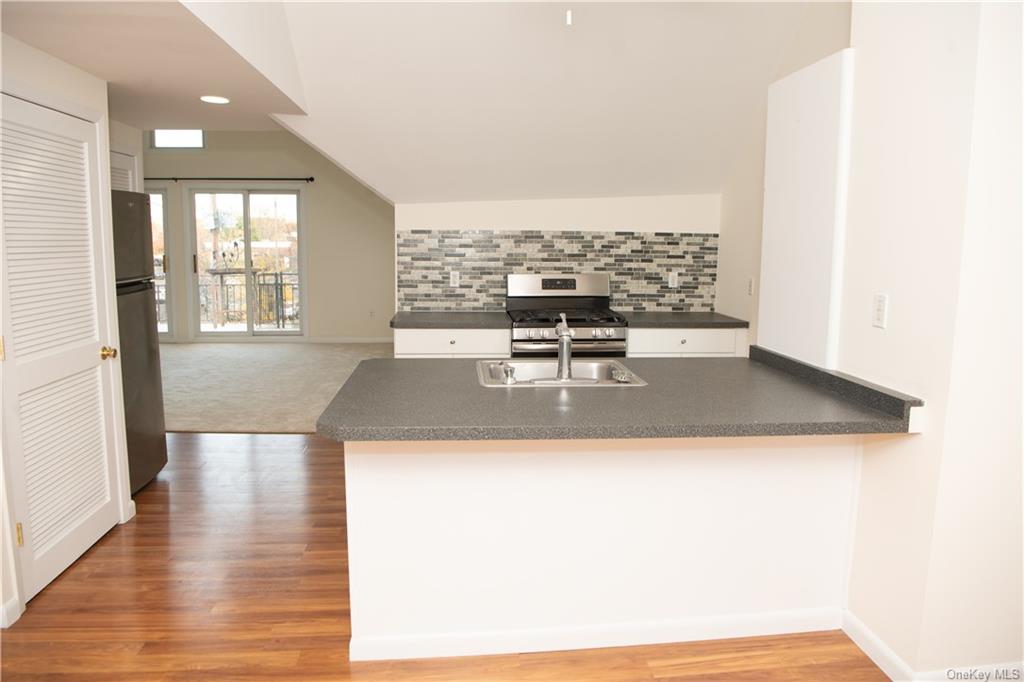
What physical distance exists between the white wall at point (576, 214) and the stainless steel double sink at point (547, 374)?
2166mm

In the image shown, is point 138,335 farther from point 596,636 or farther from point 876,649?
point 876,649

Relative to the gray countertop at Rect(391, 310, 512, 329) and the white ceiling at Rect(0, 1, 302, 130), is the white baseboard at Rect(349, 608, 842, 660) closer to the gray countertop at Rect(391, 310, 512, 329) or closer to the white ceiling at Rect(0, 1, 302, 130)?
the white ceiling at Rect(0, 1, 302, 130)

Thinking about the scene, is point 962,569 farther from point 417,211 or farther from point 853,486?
point 417,211

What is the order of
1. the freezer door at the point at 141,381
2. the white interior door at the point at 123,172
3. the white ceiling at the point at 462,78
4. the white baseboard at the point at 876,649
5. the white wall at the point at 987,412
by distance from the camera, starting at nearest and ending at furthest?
the white wall at the point at 987,412, the white baseboard at the point at 876,649, the white ceiling at the point at 462,78, the freezer door at the point at 141,381, the white interior door at the point at 123,172

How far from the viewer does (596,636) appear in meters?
2.32

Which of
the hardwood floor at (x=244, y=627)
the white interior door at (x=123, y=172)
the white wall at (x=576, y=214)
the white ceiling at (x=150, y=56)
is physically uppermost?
the white ceiling at (x=150, y=56)

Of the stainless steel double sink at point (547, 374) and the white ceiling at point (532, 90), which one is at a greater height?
the white ceiling at point (532, 90)

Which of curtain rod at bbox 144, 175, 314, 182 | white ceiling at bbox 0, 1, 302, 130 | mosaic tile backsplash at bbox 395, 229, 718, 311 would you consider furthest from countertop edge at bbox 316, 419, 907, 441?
curtain rod at bbox 144, 175, 314, 182

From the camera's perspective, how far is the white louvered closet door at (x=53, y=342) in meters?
2.51

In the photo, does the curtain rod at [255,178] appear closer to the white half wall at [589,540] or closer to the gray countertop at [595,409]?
the gray countertop at [595,409]

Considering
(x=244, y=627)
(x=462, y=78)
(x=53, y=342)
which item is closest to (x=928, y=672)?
(x=244, y=627)

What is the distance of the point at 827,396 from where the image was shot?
7.54 feet

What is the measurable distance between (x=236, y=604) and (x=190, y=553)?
0.57 metres

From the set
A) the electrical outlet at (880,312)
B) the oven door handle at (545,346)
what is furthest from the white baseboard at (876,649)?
the oven door handle at (545,346)
